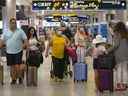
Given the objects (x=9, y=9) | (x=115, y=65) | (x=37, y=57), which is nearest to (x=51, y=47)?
(x=37, y=57)

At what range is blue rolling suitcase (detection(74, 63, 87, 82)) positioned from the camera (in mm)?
18156

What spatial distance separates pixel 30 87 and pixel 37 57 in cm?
104

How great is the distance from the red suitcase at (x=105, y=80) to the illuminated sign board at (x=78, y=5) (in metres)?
23.0

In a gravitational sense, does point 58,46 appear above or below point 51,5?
below

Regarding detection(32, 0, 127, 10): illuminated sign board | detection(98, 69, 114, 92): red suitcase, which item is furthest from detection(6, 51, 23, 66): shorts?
detection(32, 0, 127, 10): illuminated sign board

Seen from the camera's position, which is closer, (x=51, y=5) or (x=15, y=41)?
(x=15, y=41)

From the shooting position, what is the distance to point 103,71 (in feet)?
46.4

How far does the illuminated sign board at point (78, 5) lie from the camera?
37.4 m

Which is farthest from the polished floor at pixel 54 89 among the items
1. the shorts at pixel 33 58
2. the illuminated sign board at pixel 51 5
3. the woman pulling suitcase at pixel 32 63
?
the illuminated sign board at pixel 51 5

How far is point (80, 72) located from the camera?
18141 millimetres

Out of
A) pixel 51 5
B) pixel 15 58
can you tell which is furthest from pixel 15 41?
pixel 51 5

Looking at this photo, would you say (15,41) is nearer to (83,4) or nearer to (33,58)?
(33,58)

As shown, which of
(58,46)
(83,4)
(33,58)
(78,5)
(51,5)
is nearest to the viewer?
(33,58)

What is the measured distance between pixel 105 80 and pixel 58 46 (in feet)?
13.8
